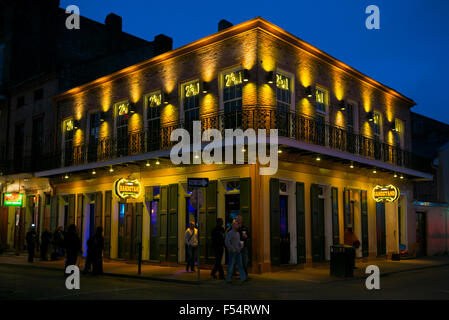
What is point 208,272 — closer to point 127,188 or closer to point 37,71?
point 127,188

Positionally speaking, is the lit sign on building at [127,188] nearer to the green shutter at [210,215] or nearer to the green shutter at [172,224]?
the green shutter at [172,224]

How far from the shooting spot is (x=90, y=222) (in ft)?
69.3

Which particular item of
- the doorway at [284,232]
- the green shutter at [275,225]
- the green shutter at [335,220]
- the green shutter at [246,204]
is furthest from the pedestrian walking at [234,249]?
the green shutter at [335,220]

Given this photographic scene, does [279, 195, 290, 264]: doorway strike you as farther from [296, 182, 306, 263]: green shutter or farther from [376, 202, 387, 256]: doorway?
[376, 202, 387, 256]: doorway

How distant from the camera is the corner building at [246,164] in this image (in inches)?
601

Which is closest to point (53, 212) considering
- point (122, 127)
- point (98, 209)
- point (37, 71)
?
point (98, 209)

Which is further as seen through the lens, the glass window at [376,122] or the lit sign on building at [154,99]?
the glass window at [376,122]

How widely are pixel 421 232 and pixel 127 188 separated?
15.4 metres

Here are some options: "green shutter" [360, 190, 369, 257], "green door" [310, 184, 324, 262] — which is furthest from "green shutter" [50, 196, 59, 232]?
"green shutter" [360, 190, 369, 257]

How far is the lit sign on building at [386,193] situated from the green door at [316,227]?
10.4ft
